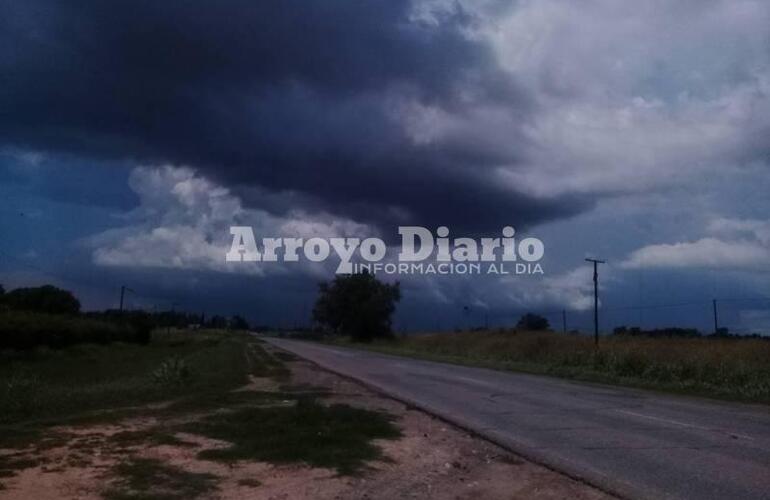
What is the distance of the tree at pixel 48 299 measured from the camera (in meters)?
107

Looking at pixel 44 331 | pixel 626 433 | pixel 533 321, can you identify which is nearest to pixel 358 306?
pixel 533 321

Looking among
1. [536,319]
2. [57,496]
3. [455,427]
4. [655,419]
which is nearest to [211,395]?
[455,427]

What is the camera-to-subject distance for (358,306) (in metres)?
127

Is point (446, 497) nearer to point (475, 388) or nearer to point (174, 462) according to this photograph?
point (174, 462)

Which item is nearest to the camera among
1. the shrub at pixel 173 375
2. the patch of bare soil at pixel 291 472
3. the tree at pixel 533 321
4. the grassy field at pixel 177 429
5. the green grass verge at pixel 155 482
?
the green grass verge at pixel 155 482

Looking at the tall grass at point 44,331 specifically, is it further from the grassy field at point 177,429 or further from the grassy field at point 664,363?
the grassy field at point 177,429

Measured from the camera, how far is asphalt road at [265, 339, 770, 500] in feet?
34.8

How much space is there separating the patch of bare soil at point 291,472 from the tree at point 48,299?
325ft

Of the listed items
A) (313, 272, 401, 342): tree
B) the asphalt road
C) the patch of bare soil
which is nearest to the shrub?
the asphalt road

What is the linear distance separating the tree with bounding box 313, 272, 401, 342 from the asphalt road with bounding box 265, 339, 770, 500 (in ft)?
317

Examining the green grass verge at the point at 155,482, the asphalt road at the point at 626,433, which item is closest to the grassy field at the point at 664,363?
the asphalt road at the point at 626,433

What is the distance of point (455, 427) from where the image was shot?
16125mm

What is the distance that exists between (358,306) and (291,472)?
11659cm

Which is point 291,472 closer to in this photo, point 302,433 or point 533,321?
point 302,433
